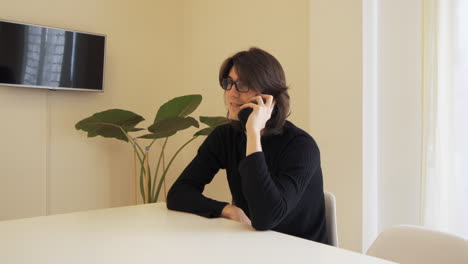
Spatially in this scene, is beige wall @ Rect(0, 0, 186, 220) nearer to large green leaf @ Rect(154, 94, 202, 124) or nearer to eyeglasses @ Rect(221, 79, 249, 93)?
large green leaf @ Rect(154, 94, 202, 124)

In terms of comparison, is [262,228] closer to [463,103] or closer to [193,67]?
[463,103]

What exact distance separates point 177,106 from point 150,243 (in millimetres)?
1994

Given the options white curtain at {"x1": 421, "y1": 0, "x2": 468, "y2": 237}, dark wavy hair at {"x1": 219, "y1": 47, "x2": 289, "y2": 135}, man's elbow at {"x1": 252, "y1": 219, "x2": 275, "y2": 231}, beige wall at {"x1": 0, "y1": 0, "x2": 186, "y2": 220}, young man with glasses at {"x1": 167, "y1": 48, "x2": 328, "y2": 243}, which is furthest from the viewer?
beige wall at {"x1": 0, "y1": 0, "x2": 186, "y2": 220}

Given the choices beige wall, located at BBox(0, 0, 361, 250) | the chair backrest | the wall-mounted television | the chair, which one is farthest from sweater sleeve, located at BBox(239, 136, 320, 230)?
the wall-mounted television

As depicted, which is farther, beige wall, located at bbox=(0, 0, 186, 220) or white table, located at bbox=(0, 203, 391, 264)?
beige wall, located at bbox=(0, 0, 186, 220)

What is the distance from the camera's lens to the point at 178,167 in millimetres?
4070

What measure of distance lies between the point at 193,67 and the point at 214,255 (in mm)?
3206

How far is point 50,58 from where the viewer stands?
319cm

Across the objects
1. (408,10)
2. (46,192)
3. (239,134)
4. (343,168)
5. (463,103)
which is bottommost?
(46,192)

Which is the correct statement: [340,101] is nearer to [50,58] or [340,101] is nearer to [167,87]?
[167,87]

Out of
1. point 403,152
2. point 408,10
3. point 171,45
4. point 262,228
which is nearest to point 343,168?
point 403,152

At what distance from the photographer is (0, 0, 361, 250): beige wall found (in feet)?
8.87

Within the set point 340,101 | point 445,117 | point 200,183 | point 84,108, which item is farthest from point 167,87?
point 445,117

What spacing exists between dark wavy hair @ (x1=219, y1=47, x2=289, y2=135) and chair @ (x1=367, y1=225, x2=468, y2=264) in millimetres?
596
